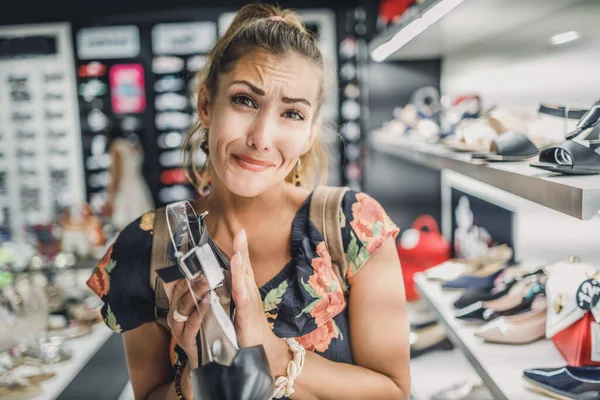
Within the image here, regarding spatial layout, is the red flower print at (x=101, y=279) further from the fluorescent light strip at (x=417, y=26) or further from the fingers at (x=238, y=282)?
the fluorescent light strip at (x=417, y=26)

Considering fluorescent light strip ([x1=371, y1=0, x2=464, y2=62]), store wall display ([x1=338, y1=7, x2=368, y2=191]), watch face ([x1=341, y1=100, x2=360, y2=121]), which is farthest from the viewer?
watch face ([x1=341, y1=100, x2=360, y2=121])

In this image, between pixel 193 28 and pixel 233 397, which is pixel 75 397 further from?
pixel 193 28

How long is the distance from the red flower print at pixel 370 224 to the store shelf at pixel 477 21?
0.45 m

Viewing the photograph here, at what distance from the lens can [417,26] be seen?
62.5 inches

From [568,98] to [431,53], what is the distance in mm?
1291

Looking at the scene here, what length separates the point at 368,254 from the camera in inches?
43.4

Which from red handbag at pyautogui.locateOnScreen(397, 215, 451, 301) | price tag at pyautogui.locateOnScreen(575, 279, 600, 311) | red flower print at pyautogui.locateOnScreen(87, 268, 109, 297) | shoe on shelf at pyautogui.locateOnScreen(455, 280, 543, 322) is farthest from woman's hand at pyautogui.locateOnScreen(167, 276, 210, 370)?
red handbag at pyautogui.locateOnScreen(397, 215, 451, 301)

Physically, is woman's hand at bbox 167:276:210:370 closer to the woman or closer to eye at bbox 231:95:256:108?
the woman

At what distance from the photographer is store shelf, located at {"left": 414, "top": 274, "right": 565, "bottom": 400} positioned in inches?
42.0

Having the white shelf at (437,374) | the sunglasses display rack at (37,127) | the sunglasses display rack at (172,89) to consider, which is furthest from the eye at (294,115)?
the sunglasses display rack at (37,127)

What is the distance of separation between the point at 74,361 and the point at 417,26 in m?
1.44

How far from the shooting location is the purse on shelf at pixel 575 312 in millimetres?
1078

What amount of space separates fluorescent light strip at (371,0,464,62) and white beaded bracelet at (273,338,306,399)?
0.76 m

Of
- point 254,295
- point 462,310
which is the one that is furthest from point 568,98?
point 254,295
